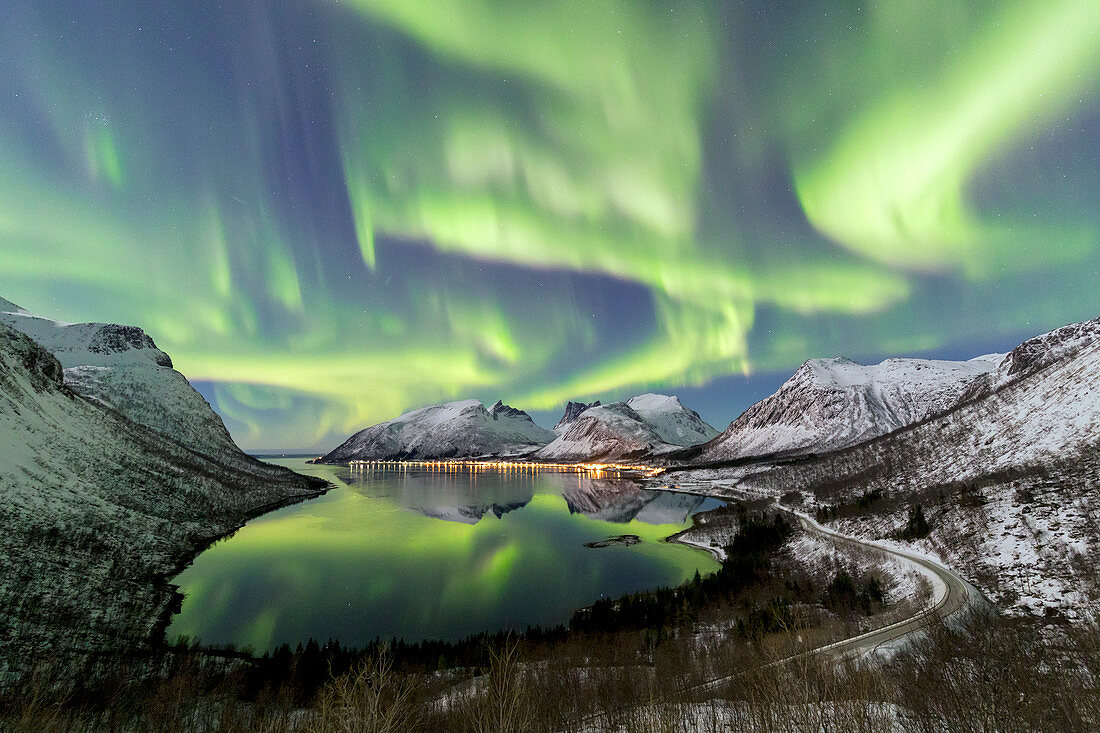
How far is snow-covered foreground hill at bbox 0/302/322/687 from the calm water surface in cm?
477

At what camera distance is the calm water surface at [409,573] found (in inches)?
1465

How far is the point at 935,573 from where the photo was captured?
34500 millimetres

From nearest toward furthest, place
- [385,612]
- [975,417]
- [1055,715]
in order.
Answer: [1055,715]
[385,612]
[975,417]

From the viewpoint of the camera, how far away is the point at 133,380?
4958 inches

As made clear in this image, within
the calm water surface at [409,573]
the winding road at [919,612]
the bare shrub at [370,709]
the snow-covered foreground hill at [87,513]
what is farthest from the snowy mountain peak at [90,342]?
the winding road at [919,612]

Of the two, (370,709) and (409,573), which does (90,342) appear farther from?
(370,709)

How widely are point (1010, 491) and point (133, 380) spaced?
18834 centimetres

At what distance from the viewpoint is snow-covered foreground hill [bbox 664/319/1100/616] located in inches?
1195

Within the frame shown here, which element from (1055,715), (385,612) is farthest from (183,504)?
(1055,715)

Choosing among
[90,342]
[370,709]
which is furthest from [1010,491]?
[90,342]

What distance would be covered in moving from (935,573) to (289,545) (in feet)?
257

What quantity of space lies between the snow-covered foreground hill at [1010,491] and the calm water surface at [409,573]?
25366 millimetres

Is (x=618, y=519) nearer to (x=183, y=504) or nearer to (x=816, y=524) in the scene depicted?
(x=816, y=524)

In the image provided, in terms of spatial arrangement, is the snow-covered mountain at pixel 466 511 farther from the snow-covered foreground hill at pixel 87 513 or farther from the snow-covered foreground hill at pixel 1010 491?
the snow-covered foreground hill at pixel 1010 491
